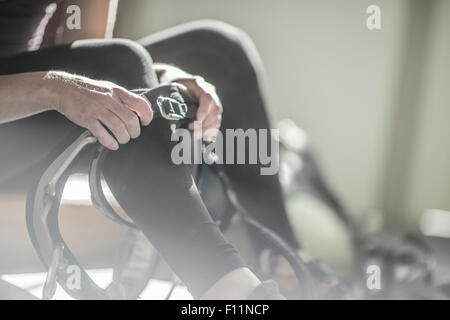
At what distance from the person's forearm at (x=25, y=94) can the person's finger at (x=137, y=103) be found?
0.06 metres

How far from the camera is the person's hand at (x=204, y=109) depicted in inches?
22.4

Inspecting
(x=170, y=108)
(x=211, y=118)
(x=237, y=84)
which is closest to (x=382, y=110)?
(x=237, y=84)

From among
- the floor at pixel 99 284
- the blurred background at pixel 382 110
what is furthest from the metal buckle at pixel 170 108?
the blurred background at pixel 382 110

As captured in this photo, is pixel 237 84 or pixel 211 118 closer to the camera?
pixel 211 118

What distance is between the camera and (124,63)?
519mm

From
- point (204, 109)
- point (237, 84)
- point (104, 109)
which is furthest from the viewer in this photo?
point (237, 84)

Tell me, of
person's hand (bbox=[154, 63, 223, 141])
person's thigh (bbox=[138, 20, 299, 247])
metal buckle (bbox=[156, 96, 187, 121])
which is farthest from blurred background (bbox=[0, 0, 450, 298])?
metal buckle (bbox=[156, 96, 187, 121])

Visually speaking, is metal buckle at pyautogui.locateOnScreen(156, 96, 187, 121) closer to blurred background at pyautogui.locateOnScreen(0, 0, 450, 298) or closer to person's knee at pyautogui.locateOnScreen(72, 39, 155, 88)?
person's knee at pyautogui.locateOnScreen(72, 39, 155, 88)

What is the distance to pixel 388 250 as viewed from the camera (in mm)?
997

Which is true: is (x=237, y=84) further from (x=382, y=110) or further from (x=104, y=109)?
(x=382, y=110)

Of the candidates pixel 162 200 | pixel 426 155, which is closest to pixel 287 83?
pixel 426 155

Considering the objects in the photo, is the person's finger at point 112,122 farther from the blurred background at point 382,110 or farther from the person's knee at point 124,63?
the blurred background at point 382,110

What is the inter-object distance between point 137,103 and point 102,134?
4cm

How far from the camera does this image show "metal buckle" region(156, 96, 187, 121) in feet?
1.55
